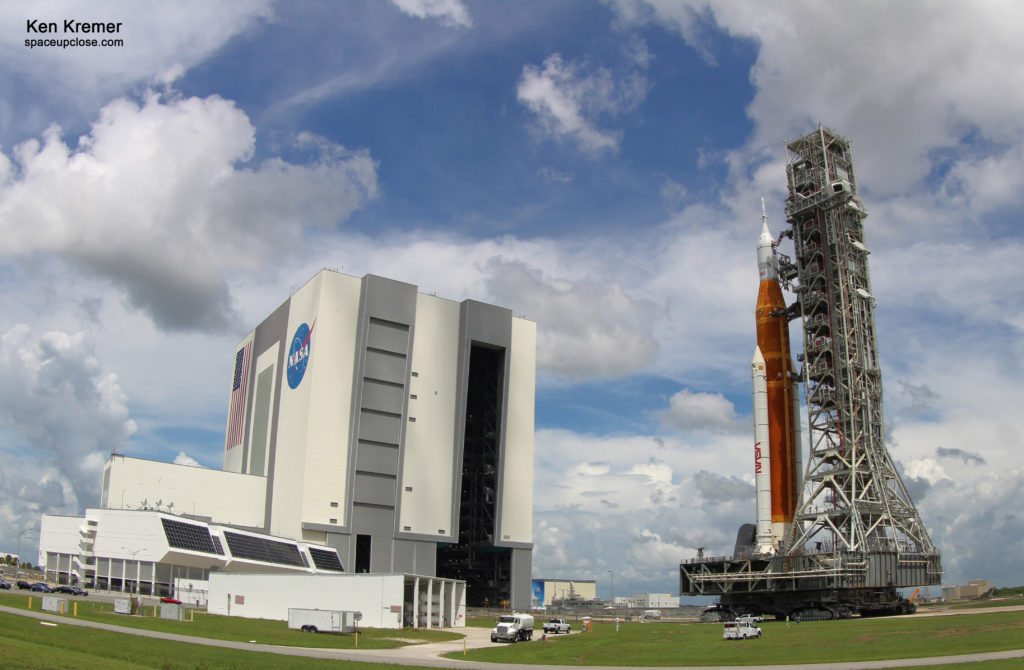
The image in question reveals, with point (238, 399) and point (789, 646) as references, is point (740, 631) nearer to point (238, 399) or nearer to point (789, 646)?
point (789, 646)

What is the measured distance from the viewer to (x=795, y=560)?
252 ft

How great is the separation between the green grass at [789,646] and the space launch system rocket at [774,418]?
24.2 m

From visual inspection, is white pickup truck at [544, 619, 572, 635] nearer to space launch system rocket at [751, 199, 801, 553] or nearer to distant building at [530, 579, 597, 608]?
space launch system rocket at [751, 199, 801, 553]

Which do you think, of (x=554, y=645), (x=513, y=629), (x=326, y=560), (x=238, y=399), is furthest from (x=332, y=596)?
(x=238, y=399)

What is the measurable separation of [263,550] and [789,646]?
52.6 m

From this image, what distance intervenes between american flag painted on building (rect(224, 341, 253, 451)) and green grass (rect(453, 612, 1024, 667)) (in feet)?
216

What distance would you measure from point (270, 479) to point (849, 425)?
60.0 meters

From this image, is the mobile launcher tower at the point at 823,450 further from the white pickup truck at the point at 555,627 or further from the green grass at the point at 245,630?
the green grass at the point at 245,630

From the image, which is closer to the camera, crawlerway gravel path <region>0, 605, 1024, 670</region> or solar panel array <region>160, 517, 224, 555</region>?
crawlerway gravel path <region>0, 605, 1024, 670</region>

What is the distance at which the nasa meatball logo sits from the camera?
8938 centimetres

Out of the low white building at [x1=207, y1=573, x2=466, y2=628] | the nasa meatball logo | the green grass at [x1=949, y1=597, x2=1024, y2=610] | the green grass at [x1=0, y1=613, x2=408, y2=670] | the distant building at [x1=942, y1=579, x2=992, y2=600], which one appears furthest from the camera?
the distant building at [x1=942, y1=579, x2=992, y2=600]

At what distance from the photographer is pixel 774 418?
84.4 m

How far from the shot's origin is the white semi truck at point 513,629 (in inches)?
2096

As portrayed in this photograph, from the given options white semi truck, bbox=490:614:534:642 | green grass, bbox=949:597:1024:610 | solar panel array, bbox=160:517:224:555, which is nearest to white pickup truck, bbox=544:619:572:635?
white semi truck, bbox=490:614:534:642
